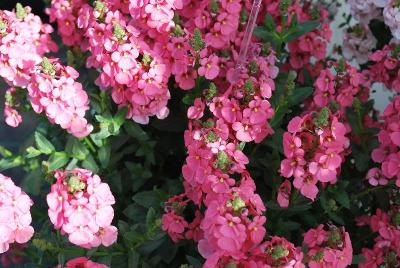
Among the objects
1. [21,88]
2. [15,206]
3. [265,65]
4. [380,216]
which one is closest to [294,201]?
[380,216]

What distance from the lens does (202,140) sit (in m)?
1.18

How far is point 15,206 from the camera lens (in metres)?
1.09

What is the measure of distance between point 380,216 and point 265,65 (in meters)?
0.42

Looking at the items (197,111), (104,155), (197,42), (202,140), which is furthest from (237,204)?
(104,155)

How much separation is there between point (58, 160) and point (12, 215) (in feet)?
1.31

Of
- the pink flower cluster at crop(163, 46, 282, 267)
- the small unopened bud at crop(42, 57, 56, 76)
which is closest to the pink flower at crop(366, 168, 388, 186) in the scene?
the pink flower cluster at crop(163, 46, 282, 267)

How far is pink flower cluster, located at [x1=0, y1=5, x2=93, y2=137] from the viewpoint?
47.8 inches

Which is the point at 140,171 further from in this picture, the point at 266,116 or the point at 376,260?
the point at 376,260

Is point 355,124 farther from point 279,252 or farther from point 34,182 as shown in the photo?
point 34,182

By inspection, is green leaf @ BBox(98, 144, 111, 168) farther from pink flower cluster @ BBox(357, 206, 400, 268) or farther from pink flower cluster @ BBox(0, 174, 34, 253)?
pink flower cluster @ BBox(357, 206, 400, 268)

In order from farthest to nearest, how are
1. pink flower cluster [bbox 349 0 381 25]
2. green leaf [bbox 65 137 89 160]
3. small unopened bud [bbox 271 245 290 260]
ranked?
1. pink flower cluster [bbox 349 0 381 25]
2. green leaf [bbox 65 137 89 160]
3. small unopened bud [bbox 271 245 290 260]

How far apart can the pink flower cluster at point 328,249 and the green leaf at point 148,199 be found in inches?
15.5

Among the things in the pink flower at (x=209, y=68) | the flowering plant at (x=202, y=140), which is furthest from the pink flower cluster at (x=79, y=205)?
the pink flower at (x=209, y=68)

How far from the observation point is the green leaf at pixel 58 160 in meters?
1.45
